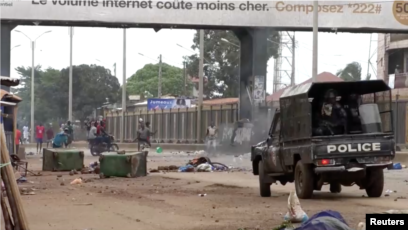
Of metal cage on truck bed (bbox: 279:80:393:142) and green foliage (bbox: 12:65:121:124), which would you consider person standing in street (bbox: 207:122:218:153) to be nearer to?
metal cage on truck bed (bbox: 279:80:393:142)

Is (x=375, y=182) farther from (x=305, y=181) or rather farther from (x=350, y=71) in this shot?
(x=350, y=71)

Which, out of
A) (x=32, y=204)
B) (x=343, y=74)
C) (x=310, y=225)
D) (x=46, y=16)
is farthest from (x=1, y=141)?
(x=343, y=74)

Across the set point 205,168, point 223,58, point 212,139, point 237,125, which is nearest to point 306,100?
point 205,168

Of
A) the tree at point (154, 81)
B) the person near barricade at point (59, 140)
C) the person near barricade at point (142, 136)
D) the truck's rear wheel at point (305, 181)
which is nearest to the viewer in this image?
the truck's rear wheel at point (305, 181)

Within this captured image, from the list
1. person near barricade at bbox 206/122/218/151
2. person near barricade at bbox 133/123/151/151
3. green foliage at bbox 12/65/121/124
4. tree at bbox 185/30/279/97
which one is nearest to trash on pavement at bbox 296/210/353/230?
person near barricade at bbox 206/122/218/151

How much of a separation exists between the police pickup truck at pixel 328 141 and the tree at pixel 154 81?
9160 centimetres

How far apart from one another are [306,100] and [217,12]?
58.2ft

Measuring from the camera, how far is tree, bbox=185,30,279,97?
68875 mm

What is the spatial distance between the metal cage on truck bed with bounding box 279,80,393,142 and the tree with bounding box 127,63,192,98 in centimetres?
9158

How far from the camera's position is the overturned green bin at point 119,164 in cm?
2138

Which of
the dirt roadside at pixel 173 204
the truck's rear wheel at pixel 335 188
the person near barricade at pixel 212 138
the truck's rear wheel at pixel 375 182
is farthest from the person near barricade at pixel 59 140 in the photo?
the truck's rear wheel at pixel 375 182

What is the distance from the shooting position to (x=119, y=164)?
21.4m

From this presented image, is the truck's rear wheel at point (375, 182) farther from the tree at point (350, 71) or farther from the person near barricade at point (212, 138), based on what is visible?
the tree at point (350, 71)

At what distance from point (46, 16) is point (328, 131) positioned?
742 inches
